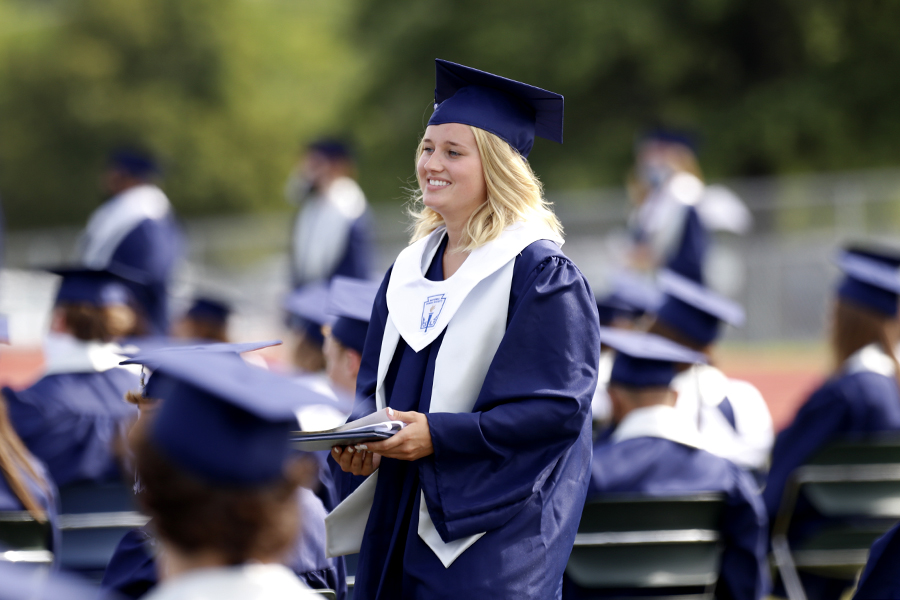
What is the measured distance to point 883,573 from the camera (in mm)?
2629

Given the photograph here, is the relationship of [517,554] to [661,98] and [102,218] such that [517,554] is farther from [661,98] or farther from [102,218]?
[661,98]

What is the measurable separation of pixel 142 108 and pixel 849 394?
118 ft

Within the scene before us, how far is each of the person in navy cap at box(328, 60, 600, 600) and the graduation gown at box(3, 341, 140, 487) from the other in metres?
1.78

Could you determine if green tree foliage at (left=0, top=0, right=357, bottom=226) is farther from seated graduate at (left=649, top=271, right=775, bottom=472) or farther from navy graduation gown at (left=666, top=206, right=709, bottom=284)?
seated graduate at (left=649, top=271, right=775, bottom=472)

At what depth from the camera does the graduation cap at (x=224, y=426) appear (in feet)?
5.07

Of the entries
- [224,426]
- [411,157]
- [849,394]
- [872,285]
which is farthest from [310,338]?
[411,157]

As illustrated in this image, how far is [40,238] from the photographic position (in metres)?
25.3

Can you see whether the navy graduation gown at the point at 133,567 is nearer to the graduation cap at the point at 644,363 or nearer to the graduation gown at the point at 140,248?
the graduation cap at the point at 644,363

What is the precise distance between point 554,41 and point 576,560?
21463 millimetres

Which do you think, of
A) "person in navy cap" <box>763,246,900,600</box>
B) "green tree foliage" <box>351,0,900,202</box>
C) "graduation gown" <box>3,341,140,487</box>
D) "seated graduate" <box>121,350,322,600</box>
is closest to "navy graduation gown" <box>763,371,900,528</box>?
"person in navy cap" <box>763,246,900,600</box>

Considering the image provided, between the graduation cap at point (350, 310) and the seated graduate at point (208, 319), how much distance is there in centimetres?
286

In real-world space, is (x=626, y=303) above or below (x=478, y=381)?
below

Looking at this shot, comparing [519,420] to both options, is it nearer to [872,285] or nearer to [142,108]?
[872,285]

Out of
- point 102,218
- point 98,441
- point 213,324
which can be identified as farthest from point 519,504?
point 102,218
